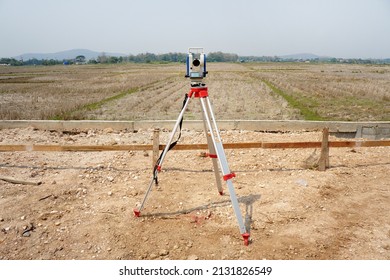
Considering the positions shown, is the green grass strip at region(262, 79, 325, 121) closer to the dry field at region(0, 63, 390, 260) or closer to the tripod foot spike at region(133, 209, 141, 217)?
the dry field at region(0, 63, 390, 260)

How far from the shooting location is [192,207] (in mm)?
4746

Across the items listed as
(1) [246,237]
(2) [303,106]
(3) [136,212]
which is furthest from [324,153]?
(2) [303,106]

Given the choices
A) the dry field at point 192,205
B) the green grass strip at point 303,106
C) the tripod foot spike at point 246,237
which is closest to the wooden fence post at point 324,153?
the dry field at point 192,205

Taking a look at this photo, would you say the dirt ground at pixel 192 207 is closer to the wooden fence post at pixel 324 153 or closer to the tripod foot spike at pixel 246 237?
the tripod foot spike at pixel 246 237

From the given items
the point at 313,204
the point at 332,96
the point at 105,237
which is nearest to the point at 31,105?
the point at 105,237

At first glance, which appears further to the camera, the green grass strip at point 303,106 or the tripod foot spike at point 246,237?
the green grass strip at point 303,106

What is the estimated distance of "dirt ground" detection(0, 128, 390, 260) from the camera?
379 cm

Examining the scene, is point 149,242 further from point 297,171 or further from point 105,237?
point 297,171

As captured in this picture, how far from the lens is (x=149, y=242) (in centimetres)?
392

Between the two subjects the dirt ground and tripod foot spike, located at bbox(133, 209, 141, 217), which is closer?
the dirt ground

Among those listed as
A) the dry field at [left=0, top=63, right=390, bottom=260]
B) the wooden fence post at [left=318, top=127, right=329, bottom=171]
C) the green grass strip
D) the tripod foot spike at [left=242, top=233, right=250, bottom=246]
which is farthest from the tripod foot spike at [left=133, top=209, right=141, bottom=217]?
the green grass strip

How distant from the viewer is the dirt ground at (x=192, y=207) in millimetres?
3789

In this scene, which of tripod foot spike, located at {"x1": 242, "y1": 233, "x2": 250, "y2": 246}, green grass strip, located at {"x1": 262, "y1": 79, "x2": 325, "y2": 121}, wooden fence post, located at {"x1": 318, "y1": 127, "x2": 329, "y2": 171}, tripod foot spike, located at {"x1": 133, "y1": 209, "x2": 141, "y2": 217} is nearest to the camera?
tripod foot spike, located at {"x1": 242, "y1": 233, "x2": 250, "y2": 246}

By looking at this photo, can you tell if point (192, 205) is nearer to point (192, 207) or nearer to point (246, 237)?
point (192, 207)
